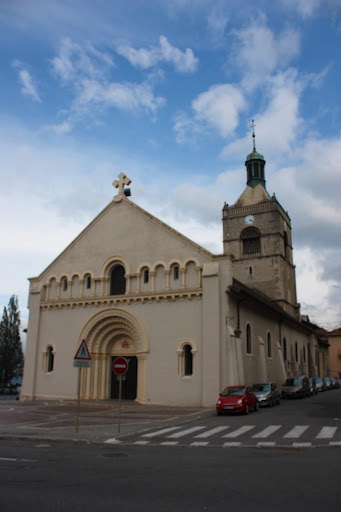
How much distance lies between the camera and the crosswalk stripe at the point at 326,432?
1413 cm

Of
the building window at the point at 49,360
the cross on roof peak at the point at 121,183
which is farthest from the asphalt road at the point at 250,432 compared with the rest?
the cross on roof peak at the point at 121,183

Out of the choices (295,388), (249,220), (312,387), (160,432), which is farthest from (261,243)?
→ (160,432)

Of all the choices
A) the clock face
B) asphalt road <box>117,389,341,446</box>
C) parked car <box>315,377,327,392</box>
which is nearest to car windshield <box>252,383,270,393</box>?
asphalt road <box>117,389,341,446</box>

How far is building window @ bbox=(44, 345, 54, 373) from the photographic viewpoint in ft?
103

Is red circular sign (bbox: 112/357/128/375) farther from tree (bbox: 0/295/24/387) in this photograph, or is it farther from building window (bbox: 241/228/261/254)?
tree (bbox: 0/295/24/387)

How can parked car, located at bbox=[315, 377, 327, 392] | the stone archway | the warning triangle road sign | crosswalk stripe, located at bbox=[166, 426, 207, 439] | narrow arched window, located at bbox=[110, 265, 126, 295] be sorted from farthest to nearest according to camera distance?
parked car, located at bbox=[315, 377, 327, 392] < narrow arched window, located at bbox=[110, 265, 126, 295] < the stone archway < the warning triangle road sign < crosswalk stripe, located at bbox=[166, 426, 207, 439]

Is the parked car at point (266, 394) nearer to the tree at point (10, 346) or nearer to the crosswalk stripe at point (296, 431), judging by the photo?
the crosswalk stripe at point (296, 431)

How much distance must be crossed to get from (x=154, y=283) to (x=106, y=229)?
556 centimetres

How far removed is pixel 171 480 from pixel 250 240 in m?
48.2

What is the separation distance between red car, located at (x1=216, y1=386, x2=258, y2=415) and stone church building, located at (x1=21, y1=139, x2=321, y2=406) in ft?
8.23

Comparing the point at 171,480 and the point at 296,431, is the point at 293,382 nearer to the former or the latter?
the point at 296,431

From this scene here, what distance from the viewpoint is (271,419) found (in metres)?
19.1

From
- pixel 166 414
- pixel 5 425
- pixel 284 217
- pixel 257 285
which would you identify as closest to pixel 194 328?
pixel 166 414

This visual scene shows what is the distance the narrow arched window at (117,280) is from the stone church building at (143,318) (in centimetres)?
7
